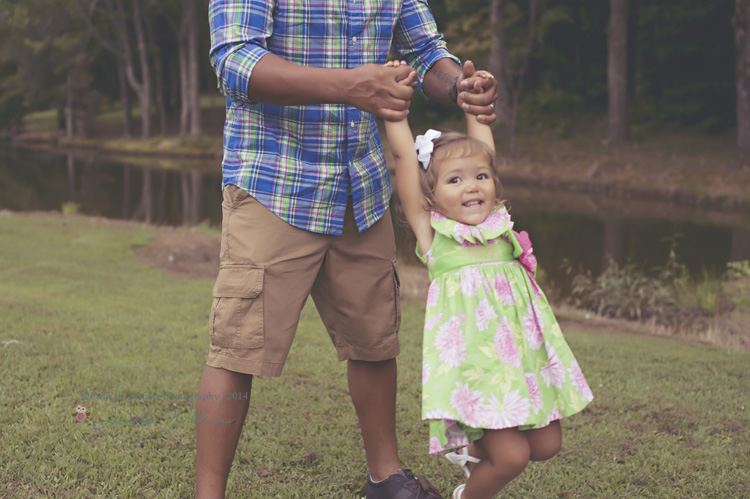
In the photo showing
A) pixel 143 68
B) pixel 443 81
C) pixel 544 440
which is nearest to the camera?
pixel 544 440

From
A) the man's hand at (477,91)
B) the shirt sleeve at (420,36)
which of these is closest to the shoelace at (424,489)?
the man's hand at (477,91)

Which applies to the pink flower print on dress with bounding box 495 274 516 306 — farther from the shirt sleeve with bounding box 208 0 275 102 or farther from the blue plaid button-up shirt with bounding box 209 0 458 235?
the shirt sleeve with bounding box 208 0 275 102

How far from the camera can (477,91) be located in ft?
7.71

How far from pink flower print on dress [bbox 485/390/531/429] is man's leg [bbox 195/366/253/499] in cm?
78

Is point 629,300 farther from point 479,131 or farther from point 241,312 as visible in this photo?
point 241,312

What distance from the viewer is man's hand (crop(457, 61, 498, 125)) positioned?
2336mm

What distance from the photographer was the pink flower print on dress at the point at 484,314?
2215 millimetres

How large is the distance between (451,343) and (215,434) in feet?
2.54

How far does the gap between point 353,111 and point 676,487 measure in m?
1.88

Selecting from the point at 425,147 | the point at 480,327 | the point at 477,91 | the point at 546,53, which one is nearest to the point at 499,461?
the point at 480,327

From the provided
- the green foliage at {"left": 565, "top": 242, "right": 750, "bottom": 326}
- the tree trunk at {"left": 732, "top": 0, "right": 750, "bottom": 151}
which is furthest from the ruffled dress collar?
the tree trunk at {"left": 732, "top": 0, "right": 750, "bottom": 151}

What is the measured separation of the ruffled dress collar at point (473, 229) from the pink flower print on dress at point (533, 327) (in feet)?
0.79

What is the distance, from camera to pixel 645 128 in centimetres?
2342

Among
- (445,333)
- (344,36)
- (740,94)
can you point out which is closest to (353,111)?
(344,36)
